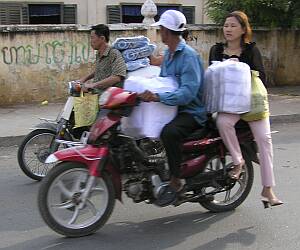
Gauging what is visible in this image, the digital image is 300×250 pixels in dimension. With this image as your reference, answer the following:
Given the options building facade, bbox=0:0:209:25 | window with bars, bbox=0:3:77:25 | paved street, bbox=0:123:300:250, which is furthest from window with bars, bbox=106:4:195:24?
paved street, bbox=0:123:300:250

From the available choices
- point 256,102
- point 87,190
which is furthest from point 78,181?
point 256,102

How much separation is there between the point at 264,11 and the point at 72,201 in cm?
991

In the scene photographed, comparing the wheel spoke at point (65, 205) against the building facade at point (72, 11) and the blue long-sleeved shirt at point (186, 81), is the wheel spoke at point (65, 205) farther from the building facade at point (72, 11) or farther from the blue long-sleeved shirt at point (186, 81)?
the building facade at point (72, 11)

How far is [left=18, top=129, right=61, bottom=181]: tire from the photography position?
226 inches

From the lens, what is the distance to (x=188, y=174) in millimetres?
4422

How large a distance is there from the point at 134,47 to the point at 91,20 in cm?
1066

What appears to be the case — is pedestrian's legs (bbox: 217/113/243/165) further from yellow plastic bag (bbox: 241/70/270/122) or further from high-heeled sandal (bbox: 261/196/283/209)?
high-heeled sandal (bbox: 261/196/283/209)

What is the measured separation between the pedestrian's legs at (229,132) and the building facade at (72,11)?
489 inches

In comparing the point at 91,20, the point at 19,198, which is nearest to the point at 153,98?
the point at 19,198

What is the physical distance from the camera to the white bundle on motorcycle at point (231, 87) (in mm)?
4289

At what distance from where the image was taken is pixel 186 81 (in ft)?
13.7

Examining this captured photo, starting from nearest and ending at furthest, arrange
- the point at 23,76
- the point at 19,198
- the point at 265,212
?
the point at 265,212, the point at 19,198, the point at 23,76

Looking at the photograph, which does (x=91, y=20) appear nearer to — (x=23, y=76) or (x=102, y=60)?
(x=23, y=76)

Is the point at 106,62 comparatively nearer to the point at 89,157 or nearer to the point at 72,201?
the point at 89,157
